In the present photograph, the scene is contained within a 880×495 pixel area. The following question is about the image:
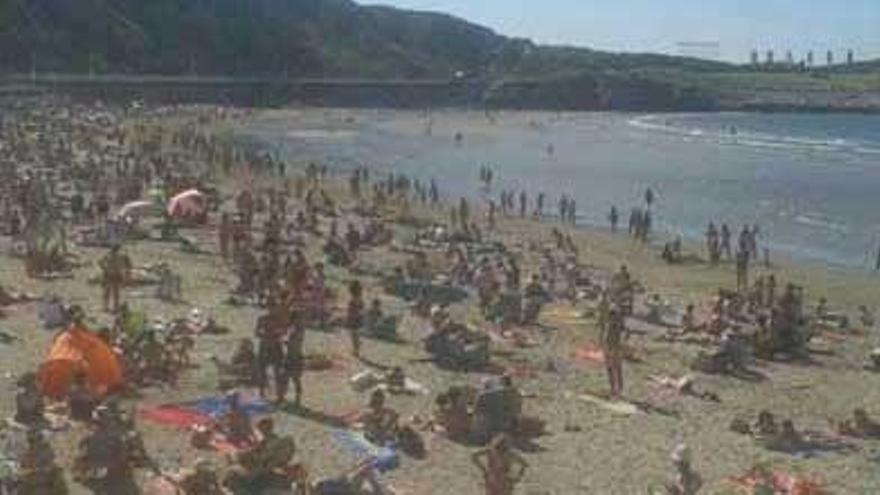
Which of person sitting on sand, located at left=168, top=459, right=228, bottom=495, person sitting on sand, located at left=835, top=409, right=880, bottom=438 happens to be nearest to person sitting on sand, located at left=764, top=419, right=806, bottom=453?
person sitting on sand, located at left=835, top=409, right=880, bottom=438

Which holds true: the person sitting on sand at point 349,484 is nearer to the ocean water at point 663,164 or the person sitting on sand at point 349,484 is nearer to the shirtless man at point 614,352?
the shirtless man at point 614,352

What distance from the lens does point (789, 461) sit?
690 inches

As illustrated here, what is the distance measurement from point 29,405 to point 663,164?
67.6 meters

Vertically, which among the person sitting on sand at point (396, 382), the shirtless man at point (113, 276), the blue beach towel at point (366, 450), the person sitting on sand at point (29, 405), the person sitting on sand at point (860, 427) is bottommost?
the person sitting on sand at point (860, 427)

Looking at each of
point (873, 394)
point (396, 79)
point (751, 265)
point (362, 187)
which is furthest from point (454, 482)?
point (396, 79)

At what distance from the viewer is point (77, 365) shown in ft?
54.3

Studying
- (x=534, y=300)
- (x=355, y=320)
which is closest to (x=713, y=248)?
(x=534, y=300)

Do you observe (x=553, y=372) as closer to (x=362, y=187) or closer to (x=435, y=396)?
(x=435, y=396)

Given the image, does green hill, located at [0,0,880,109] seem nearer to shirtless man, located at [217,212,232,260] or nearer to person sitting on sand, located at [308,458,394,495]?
shirtless man, located at [217,212,232,260]

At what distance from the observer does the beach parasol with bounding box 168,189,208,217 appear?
114 ft

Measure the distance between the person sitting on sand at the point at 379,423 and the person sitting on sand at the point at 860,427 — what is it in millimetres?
6145

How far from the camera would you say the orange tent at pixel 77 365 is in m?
16.5

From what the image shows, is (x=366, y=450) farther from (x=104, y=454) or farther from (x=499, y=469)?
(x=104, y=454)

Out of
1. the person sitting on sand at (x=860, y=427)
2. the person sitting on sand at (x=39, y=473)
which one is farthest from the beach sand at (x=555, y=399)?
the person sitting on sand at (x=39, y=473)
